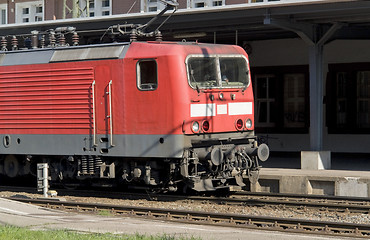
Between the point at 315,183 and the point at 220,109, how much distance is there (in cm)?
296

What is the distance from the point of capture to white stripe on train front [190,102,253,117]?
13969 millimetres

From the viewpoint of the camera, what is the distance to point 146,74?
14.0 metres

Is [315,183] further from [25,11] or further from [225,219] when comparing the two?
[25,11]

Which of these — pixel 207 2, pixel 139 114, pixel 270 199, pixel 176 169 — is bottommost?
pixel 270 199

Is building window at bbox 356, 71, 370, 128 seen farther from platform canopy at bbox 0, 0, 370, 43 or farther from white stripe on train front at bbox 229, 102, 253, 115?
white stripe on train front at bbox 229, 102, 253, 115

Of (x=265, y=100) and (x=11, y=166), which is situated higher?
(x=265, y=100)

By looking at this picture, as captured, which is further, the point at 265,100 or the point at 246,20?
the point at 265,100

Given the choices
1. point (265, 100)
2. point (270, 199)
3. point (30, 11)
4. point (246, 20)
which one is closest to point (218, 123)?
point (270, 199)

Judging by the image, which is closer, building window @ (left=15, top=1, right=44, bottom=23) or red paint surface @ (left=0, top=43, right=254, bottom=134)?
red paint surface @ (left=0, top=43, right=254, bottom=134)

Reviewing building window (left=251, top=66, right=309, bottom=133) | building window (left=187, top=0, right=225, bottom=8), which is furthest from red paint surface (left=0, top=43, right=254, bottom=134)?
building window (left=187, top=0, right=225, bottom=8)

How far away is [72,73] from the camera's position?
15.0 m

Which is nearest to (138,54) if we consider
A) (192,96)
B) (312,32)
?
(192,96)

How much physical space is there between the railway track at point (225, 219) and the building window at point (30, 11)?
17.5 metres

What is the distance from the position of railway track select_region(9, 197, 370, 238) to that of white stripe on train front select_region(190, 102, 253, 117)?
6.88 feet
